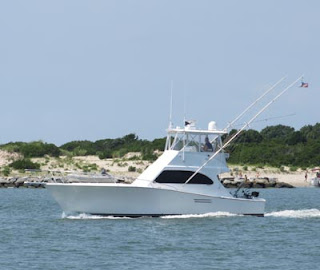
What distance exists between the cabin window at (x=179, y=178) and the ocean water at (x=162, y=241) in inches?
51.9

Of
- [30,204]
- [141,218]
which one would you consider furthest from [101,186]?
[30,204]

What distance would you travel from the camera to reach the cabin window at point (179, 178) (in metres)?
36.8

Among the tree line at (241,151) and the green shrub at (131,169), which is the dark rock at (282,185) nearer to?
the tree line at (241,151)

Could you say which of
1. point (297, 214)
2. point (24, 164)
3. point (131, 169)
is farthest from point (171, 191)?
point (24, 164)

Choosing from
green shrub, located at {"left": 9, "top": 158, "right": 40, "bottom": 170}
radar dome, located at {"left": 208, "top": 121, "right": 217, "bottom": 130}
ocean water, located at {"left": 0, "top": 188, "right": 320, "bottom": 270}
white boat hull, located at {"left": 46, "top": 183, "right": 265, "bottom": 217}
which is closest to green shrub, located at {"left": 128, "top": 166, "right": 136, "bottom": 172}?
green shrub, located at {"left": 9, "top": 158, "right": 40, "bottom": 170}

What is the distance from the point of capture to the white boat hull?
36.3 m

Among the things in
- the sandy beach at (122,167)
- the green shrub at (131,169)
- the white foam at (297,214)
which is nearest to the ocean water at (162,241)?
the white foam at (297,214)

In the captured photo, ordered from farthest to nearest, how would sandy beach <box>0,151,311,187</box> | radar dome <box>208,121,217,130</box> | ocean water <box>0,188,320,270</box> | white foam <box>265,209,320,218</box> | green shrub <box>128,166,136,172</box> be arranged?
sandy beach <box>0,151,311,187</box> → green shrub <box>128,166,136,172</box> → white foam <box>265,209,320,218</box> → radar dome <box>208,121,217,130</box> → ocean water <box>0,188,320,270</box>

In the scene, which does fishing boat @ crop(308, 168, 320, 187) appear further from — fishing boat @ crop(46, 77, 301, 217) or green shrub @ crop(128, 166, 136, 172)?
fishing boat @ crop(46, 77, 301, 217)

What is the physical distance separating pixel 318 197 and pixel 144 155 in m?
26.5

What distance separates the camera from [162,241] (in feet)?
106

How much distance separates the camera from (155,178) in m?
36.8

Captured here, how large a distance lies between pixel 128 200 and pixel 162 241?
15.1 feet

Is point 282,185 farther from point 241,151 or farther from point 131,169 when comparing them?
point 241,151
